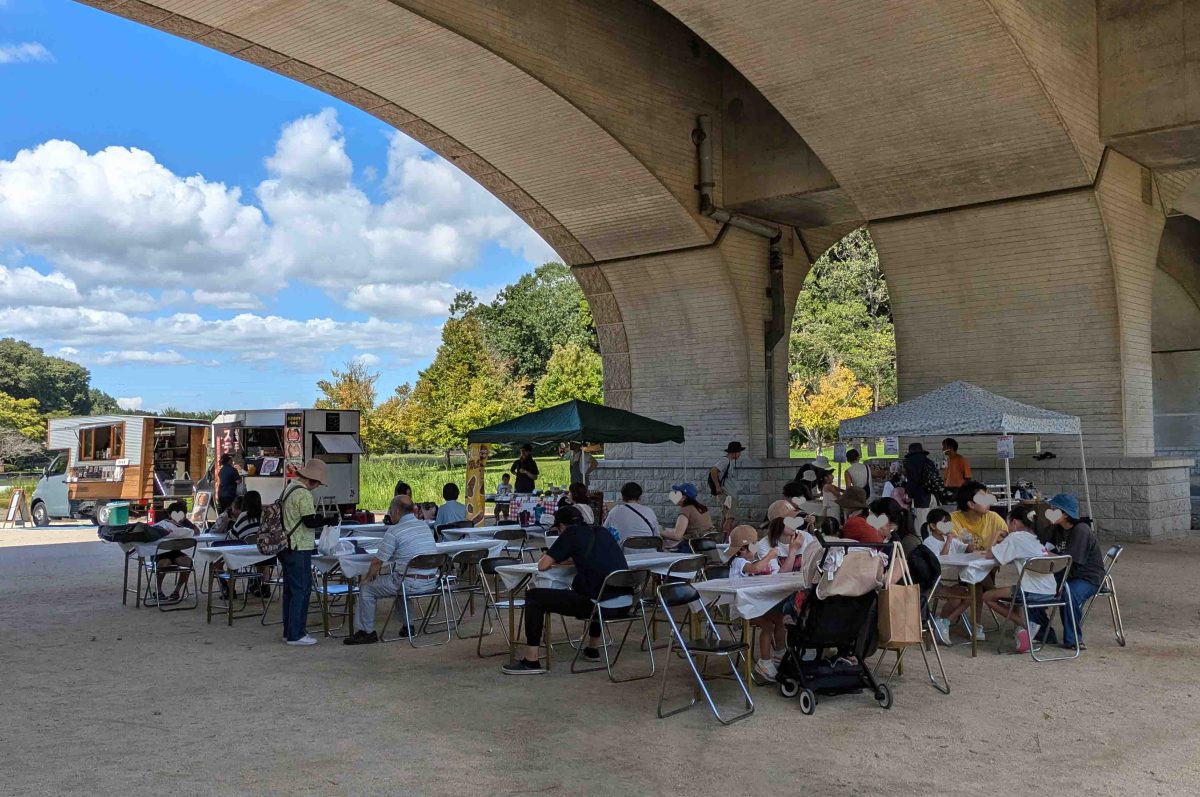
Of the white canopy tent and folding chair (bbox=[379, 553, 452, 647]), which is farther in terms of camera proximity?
the white canopy tent

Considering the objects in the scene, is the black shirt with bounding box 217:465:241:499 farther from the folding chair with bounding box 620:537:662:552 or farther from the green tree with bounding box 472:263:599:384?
the green tree with bounding box 472:263:599:384

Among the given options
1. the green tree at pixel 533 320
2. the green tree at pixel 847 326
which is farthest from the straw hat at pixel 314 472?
the green tree at pixel 533 320

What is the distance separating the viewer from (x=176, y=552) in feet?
32.4

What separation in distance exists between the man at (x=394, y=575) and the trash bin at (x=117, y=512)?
11.3m

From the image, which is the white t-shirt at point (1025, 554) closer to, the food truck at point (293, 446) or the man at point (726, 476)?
the man at point (726, 476)

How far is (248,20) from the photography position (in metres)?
12.7

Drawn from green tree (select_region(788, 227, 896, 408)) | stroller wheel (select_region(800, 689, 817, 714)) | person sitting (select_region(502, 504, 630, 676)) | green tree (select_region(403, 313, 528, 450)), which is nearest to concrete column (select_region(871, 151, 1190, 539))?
person sitting (select_region(502, 504, 630, 676))

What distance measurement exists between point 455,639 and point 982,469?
961 cm

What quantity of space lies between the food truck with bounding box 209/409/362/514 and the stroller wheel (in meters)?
Answer: 14.3

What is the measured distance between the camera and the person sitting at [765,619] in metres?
6.32

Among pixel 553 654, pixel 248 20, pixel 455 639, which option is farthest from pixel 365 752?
pixel 248 20

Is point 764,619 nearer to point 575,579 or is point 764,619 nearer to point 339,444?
point 575,579

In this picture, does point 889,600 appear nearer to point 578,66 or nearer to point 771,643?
point 771,643

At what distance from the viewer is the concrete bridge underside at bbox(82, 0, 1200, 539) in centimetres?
1239
